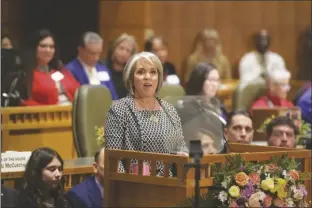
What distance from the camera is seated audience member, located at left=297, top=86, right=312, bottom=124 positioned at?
27.2ft

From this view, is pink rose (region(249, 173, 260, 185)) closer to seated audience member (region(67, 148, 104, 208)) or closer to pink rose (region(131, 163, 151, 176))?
pink rose (region(131, 163, 151, 176))

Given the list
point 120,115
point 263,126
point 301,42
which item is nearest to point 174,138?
point 120,115

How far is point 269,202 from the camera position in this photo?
4.68 meters

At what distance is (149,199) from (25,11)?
4810 mm

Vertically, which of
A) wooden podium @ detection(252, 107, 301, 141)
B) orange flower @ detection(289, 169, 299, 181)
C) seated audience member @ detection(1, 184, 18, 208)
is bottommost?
orange flower @ detection(289, 169, 299, 181)

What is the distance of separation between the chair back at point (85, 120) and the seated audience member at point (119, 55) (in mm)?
969

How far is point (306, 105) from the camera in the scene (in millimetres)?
8422

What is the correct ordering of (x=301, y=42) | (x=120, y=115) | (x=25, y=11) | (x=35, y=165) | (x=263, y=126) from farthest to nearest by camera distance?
(x=301, y=42), (x=25, y=11), (x=263, y=126), (x=35, y=165), (x=120, y=115)

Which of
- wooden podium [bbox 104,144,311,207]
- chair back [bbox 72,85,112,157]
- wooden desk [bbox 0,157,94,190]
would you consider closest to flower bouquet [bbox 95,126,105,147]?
chair back [bbox 72,85,112,157]

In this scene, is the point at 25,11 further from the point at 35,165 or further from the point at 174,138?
the point at 174,138

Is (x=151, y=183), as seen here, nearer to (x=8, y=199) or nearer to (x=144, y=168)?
(x=144, y=168)

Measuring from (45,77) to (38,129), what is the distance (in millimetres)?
566

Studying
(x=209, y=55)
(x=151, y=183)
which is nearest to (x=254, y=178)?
(x=151, y=183)

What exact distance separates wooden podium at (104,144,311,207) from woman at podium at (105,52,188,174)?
92 mm
